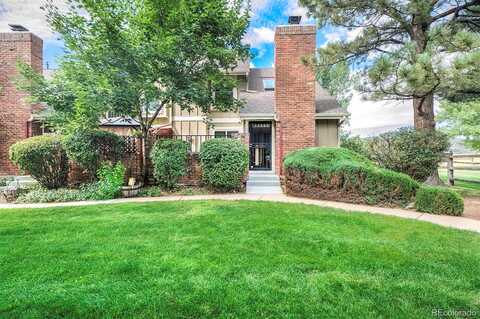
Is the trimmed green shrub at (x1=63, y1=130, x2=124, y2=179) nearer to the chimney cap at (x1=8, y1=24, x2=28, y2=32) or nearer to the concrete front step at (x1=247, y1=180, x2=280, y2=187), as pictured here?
the concrete front step at (x1=247, y1=180, x2=280, y2=187)

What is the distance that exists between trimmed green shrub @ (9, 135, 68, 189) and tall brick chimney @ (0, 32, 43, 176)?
12.2 feet

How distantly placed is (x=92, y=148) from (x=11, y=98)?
634cm

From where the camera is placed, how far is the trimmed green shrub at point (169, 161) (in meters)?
8.67

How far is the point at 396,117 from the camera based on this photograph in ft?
68.8

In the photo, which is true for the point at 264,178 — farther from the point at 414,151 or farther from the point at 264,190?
the point at 414,151

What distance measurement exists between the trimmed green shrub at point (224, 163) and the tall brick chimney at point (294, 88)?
2.56m

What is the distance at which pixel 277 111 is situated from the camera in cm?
1070

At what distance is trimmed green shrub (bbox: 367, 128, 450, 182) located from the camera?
856 cm

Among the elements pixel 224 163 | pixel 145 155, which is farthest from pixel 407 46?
pixel 145 155

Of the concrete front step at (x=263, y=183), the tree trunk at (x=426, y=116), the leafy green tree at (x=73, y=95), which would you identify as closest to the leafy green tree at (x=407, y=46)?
the tree trunk at (x=426, y=116)

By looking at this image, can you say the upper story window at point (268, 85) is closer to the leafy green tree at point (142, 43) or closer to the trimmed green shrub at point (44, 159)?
the leafy green tree at point (142, 43)

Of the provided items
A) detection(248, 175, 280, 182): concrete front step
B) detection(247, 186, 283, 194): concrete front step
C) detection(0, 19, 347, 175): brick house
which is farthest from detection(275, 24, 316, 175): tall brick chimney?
detection(247, 186, 283, 194): concrete front step

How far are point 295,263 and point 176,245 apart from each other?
182 cm

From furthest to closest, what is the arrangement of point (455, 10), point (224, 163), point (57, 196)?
point (455, 10), point (224, 163), point (57, 196)
